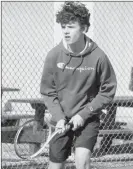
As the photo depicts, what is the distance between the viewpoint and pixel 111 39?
315 inches

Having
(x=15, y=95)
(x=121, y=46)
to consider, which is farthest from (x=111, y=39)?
(x=15, y=95)

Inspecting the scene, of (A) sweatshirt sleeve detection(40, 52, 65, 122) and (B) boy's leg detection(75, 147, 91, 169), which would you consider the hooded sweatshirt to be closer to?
(A) sweatshirt sleeve detection(40, 52, 65, 122)

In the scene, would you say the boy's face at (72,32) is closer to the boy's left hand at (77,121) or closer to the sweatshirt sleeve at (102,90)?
the sweatshirt sleeve at (102,90)

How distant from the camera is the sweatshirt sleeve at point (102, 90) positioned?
3684mm

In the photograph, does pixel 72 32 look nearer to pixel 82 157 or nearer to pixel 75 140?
pixel 75 140

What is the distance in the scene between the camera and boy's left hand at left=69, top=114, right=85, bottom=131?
3609 millimetres

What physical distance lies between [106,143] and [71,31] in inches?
133

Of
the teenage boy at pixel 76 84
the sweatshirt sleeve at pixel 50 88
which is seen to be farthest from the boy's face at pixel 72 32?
the sweatshirt sleeve at pixel 50 88

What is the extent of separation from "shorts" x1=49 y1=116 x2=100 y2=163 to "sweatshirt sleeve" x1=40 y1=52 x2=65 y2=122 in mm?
180

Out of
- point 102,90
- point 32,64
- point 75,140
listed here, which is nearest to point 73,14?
point 102,90

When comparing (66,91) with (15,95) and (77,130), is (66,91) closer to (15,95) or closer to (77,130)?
(77,130)

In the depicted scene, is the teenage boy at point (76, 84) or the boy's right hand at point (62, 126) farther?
the teenage boy at point (76, 84)

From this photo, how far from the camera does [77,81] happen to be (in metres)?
3.73

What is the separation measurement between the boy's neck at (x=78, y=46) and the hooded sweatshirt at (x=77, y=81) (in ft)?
0.18
